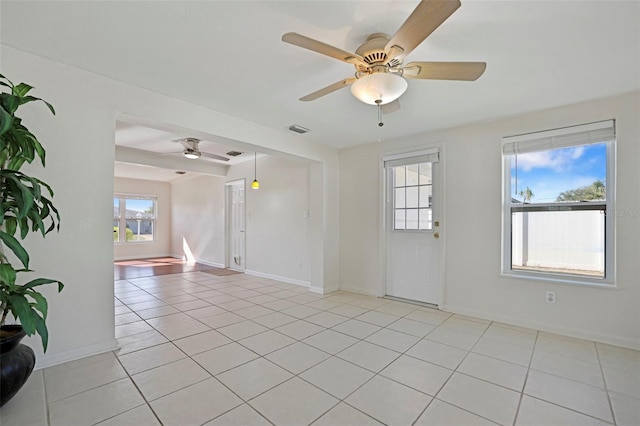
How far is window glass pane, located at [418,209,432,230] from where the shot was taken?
13.2ft

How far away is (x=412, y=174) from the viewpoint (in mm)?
4242

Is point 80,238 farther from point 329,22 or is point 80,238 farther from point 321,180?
point 321,180

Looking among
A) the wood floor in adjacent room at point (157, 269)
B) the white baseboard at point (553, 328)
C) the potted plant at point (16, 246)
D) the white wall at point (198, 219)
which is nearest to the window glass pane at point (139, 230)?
the white wall at point (198, 219)

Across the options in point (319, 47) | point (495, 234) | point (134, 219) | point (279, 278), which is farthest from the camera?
point (134, 219)

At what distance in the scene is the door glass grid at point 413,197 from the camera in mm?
4059

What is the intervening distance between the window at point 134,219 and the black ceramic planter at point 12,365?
310 inches

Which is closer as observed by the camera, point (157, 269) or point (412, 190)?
point (412, 190)

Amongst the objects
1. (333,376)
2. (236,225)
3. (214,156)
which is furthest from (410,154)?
(236,225)

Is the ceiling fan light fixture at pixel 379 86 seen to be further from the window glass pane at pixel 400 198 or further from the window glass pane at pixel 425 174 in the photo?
the window glass pane at pixel 400 198

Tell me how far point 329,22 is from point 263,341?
2.72 m

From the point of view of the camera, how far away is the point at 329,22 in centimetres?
181

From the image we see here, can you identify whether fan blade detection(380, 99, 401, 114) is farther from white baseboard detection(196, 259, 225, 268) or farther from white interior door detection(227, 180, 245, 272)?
white baseboard detection(196, 259, 225, 268)

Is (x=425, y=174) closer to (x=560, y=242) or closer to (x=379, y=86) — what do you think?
(x=560, y=242)

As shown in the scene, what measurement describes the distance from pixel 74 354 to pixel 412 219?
402 centimetres
